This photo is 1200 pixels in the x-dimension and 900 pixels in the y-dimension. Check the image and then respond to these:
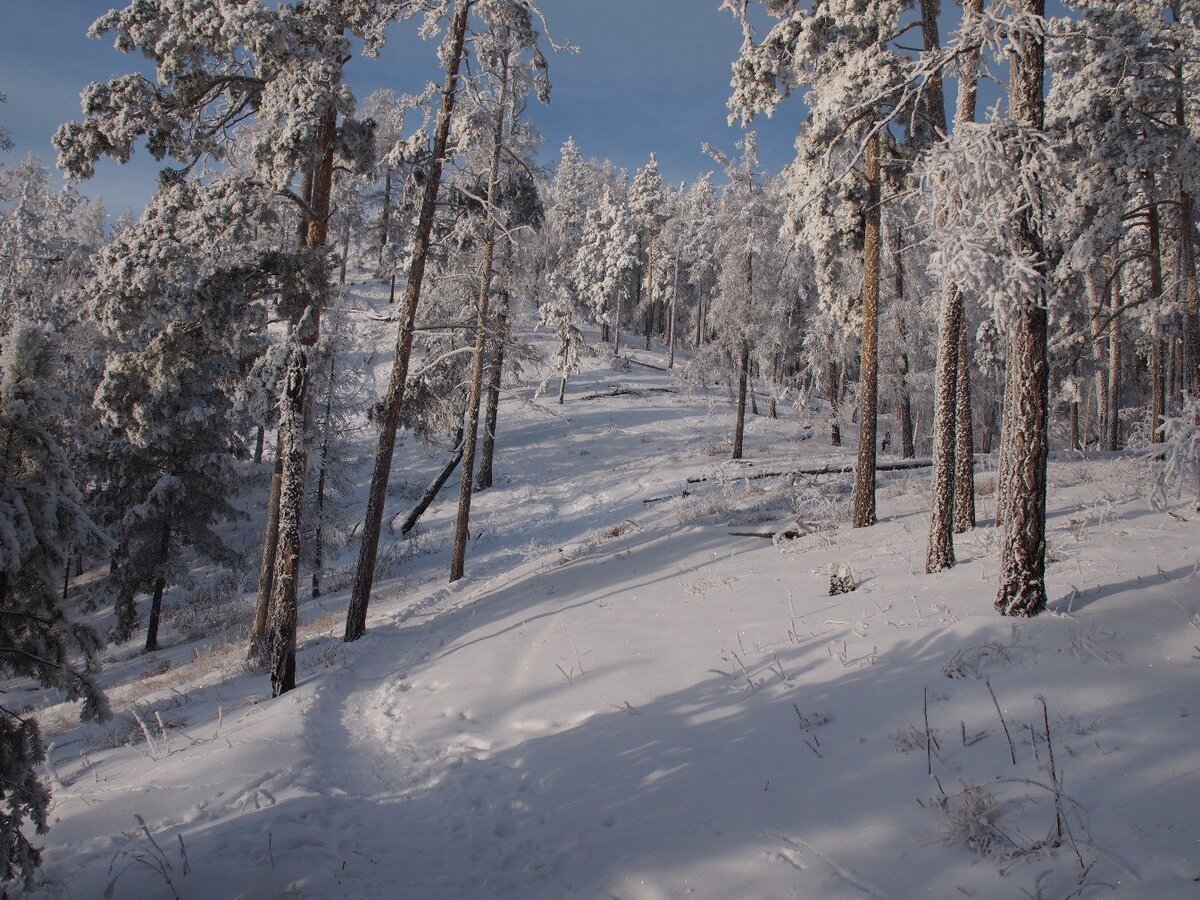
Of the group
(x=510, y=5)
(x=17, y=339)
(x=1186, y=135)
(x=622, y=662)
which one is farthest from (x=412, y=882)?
(x=1186, y=135)

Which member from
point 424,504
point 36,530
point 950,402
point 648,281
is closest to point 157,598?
point 424,504

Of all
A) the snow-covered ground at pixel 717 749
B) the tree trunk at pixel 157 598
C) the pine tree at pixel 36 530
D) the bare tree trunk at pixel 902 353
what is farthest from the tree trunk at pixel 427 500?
the pine tree at pixel 36 530

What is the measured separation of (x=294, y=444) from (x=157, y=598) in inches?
525

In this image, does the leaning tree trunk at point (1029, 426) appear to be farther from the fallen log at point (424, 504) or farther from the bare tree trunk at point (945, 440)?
the fallen log at point (424, 504)

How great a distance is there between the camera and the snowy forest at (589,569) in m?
4.86

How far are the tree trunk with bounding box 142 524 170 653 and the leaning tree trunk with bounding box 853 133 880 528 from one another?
1991cm

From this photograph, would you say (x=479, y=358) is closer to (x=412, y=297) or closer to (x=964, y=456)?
(x=412, y=297)

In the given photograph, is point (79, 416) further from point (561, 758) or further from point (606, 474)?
point (561, 758)

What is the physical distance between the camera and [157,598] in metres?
19.5

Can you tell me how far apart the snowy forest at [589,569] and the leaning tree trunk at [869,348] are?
9 centimetres

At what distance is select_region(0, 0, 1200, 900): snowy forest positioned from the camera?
486cm

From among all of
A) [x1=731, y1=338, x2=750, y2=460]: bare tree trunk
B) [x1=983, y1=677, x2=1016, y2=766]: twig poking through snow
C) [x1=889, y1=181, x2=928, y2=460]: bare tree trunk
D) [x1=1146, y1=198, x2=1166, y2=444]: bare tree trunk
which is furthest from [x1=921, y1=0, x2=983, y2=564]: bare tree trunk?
[x1=731, y1=338, x2=750, y2=460]: bare tree trunk

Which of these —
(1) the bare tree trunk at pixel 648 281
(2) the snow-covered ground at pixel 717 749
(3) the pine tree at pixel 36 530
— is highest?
(1) the bare tree trunk at pixel 648 281

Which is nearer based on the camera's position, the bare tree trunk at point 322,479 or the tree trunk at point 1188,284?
the tree trunk at point 1188,284
